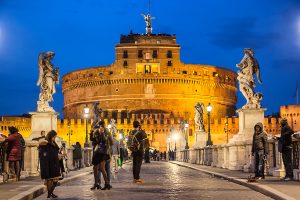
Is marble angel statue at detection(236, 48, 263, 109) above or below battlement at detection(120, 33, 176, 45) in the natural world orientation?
below

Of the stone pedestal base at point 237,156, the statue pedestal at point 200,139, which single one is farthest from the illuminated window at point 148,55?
the stone pedestal base at point 237,156

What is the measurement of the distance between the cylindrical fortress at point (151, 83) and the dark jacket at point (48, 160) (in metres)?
86.5

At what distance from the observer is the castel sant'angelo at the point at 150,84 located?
99062mm

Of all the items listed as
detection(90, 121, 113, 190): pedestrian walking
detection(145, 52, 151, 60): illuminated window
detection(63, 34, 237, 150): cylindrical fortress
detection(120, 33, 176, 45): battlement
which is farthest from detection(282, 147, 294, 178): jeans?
detection(120, 33, 176, 45): battlement

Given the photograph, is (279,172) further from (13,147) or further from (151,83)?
(151,83)

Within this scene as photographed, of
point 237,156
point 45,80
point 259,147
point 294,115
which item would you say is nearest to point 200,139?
point 237,156

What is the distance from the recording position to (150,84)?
99.4 metres

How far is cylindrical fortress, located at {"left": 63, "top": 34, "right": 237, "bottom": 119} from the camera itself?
325 ft

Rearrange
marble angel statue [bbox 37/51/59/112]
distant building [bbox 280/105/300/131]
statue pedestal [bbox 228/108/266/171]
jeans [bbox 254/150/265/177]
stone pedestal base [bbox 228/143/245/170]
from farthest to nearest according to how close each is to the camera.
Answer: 1. distant building [bbox 280/105/300/131]
2. marble angel statue [bbox 37/51/59/112]
3. stone pedestal base [bbox 228/143/245/170]
4. statue pedestal [bbox 228/108/266/171]
5. jeans [bbox 254/150/265/177]

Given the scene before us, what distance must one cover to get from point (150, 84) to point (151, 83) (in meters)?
0.24

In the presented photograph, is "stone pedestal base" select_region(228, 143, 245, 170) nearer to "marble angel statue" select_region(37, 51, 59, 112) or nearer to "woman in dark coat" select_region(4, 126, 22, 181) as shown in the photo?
"marble angel statue" select_region(37, 51, 59, 112)

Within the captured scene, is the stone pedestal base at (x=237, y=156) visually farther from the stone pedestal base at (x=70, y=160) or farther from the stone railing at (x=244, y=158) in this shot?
the stone pedestal base at (x=70, y=160)

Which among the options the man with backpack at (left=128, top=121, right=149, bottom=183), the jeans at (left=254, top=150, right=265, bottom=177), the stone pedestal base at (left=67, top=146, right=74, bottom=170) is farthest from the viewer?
the stone pedestal base at (left=67, top=146, right=74, bottom=170)

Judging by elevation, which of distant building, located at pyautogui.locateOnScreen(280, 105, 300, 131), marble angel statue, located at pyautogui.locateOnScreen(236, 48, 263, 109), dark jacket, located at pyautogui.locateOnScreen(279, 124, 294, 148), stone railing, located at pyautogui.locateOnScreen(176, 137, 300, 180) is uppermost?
distant building, located at pyautogui.locateOnScreen(280, 105, 300, 131)
